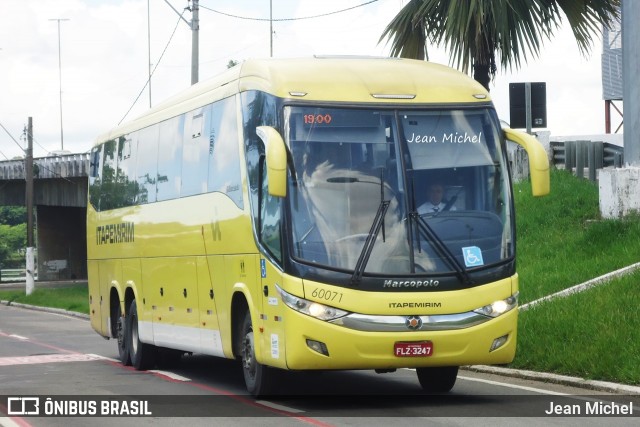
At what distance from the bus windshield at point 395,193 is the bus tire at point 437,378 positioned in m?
1.93

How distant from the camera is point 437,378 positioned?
14.4 meters

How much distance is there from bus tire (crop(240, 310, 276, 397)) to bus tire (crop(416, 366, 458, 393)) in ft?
5.66

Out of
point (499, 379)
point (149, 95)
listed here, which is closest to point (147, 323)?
point (499, 379)

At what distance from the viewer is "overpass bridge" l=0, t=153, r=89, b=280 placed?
63750 millimetres

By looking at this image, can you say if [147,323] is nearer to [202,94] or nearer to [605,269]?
[202,94]

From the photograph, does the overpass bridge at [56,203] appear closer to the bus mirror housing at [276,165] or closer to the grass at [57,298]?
the grass at [57,298]

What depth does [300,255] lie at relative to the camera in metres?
12.5

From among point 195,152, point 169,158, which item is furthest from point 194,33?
point 195,152

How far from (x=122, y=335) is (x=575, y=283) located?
22.5 feet

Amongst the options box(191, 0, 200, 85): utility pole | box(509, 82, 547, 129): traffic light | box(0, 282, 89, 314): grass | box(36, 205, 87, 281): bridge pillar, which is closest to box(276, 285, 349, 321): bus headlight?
box(509, 82, 547, 129): traffic light

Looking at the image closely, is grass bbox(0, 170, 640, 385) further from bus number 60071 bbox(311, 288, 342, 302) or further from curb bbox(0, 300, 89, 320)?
curb bbox(0, 300, 89, 320)

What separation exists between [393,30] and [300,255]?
15.2 meters

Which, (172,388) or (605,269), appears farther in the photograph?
(605,269)

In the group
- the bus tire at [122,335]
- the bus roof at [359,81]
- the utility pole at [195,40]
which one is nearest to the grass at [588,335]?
the bus roof at [359,81]
